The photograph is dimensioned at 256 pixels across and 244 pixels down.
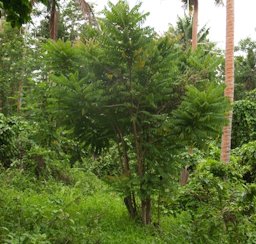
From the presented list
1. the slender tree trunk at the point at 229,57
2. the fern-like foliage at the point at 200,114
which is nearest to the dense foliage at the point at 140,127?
the fern-like foliage at the point at 200,114

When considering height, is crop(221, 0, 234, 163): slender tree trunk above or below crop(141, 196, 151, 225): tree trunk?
above

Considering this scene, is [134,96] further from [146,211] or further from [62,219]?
[62,219]

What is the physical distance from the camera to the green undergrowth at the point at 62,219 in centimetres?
470

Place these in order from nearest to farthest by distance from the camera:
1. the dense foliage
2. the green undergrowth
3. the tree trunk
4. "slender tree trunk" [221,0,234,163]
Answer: the green undergrowth < the dense foliage < the tree trunk < "slender tree trunk" [221,0,234,163]

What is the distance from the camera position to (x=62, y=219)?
4.96 metres

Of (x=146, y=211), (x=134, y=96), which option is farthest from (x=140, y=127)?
(x=146, y=211)

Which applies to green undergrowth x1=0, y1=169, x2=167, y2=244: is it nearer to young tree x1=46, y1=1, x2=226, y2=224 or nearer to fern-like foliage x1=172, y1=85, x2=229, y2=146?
young tree x1=46, y1=1, x2=226, y2=224

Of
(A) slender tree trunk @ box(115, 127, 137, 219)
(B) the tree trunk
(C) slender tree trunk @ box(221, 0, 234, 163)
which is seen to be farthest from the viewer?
(C) slender tree trunk @ box(221, 0, 234, 163)

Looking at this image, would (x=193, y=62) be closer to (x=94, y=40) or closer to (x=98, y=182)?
(x=94, y=40)

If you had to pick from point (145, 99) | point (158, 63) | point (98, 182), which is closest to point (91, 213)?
point (145, 99)

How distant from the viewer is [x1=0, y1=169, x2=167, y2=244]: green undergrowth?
4699 mm

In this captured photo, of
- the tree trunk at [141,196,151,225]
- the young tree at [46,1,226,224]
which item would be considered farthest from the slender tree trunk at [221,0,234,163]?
the tree trunk at [141,196,151,225]

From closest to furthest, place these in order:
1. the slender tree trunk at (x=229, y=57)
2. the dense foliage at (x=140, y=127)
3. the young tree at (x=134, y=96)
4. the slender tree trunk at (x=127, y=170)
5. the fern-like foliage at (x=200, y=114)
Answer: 1. the fern-like foliage at (x=200, y=114)
2. the dense foliage at (x=140, y=127)
3. the young tree at (x=134, y=96)
4. the slender tree trunk at (x=127, y=170)
5. the slender tree trunk at (x=229, y=57)

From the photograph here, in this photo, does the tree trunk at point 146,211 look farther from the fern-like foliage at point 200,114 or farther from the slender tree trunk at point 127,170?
the fern-like foliage at point 200,114
